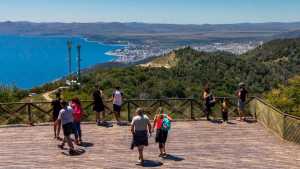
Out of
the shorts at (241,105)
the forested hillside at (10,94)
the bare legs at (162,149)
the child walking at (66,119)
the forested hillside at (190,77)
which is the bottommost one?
the forested hillside at (190,77)

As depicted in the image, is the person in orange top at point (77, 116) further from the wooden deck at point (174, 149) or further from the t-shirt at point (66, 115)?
the t-shirt at point (66, 115)

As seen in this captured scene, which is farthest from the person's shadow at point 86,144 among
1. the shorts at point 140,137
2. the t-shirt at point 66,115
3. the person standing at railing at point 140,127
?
the shorts at point 140,137

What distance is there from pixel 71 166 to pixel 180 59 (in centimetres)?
6480

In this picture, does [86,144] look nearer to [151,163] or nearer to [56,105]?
[56,105]

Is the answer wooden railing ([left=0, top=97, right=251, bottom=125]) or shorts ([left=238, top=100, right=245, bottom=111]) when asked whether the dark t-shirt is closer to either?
shorts ([left=238, top=100, right=245, bottom=111])

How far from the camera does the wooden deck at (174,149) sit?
14.1m

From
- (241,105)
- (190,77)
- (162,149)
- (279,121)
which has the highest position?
(241,105)

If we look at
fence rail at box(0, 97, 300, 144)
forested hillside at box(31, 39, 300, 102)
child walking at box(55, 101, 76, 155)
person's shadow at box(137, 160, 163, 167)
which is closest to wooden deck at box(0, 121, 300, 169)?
person's shadow at box(137, 160, 163, 167)

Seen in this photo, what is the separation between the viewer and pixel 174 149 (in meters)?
15.8

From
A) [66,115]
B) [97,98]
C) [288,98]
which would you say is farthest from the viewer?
[288,98]

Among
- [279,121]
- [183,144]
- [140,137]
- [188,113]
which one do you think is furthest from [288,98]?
[140,137]

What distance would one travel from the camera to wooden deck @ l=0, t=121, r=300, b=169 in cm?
1414

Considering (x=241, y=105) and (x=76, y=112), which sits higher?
(x=76, y=112)

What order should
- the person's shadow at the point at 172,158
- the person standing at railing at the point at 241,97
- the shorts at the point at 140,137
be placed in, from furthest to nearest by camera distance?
the person standing at railing at the point at 241,97 < the person's shadow at the point at 172,158 < the shorts at the point at 140,137
